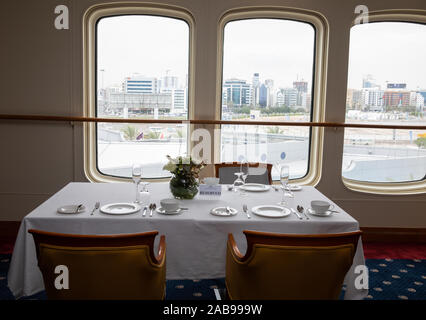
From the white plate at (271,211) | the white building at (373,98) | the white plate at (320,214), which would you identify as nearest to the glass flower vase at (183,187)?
the white plate at (271,211)

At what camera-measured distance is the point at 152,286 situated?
1.96m

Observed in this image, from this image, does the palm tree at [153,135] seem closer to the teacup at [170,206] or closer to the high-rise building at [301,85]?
the high-rise building at [301,85]

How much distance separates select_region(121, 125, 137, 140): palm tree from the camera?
15.4 feet

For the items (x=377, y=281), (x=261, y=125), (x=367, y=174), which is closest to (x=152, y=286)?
(x=377, y=281)

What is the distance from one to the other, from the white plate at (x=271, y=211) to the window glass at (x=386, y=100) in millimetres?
2363

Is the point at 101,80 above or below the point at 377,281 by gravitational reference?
above

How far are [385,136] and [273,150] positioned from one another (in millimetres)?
1346

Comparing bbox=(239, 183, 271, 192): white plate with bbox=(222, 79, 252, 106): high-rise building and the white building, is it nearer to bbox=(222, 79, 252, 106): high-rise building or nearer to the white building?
bbox=(222, 79, 252, 106): high-rise building

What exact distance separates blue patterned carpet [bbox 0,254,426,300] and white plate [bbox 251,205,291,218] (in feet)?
3.00

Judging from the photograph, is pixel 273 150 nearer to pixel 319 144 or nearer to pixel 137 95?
pixel 319 144

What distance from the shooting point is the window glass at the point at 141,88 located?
4547mm

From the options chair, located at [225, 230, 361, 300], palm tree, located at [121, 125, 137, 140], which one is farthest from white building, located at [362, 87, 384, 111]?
chair, located at [225, 230, 361, 300]
